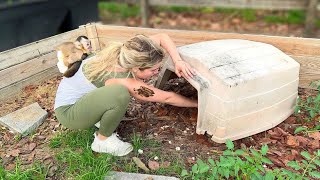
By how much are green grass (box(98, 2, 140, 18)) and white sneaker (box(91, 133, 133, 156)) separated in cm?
513

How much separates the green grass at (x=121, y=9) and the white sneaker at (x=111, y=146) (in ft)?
16.8

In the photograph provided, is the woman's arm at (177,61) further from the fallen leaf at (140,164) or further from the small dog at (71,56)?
the fallen leaf at (140,164)

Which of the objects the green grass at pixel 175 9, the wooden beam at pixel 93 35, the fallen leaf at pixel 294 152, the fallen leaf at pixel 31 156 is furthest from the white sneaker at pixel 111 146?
the green grass at pixel 175 9

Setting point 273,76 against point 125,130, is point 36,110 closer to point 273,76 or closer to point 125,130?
point 125,130

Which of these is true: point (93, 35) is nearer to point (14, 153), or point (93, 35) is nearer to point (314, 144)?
point (14, 153)

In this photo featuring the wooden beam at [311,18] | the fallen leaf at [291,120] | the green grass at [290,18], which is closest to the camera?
the fallen leaf at [291,120]

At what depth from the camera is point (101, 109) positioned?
276 cm

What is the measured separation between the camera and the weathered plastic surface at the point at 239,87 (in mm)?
2824

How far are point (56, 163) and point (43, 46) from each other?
149cm

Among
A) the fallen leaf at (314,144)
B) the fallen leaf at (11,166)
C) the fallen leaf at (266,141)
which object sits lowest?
the fallen leaf at (11,166)

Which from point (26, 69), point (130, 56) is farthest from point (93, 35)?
point (130, 56)

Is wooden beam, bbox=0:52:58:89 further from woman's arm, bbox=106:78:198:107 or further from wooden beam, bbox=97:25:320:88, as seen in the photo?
woman's arm, bbox=106:78:198:107

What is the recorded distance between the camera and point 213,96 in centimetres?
287

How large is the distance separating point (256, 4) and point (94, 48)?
3.39 m
